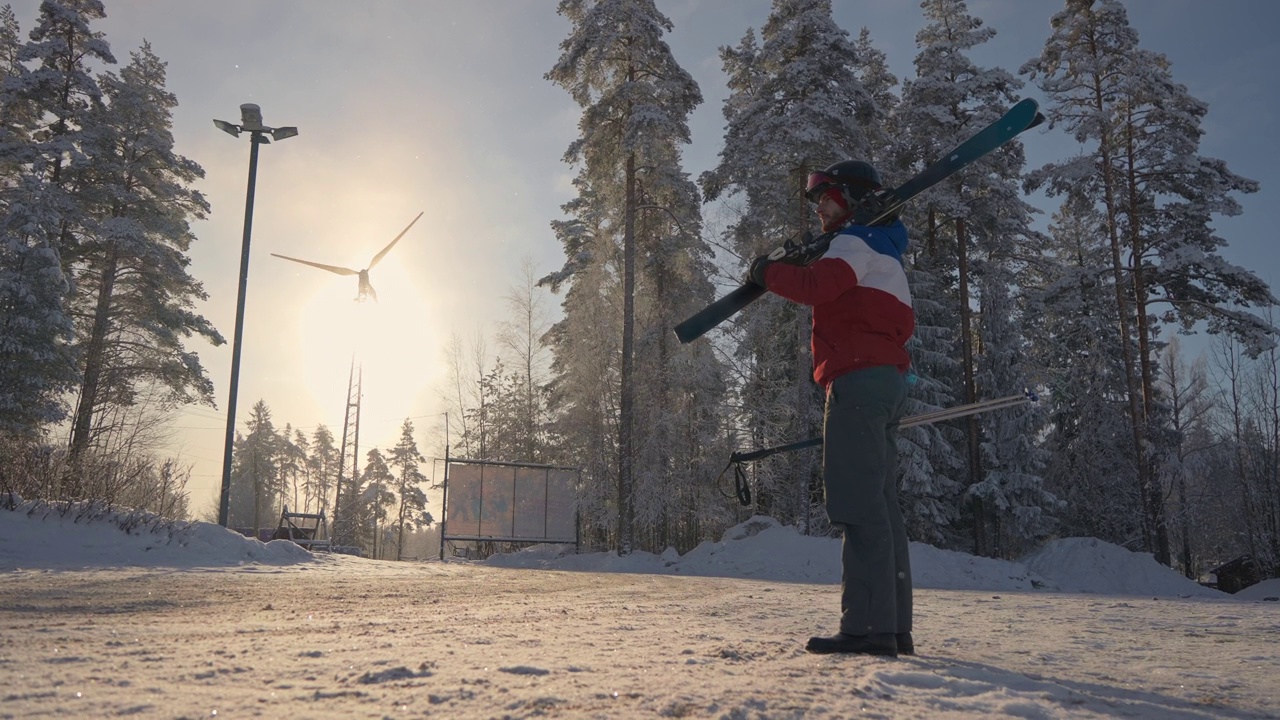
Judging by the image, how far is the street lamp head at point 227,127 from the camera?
13.2 meters

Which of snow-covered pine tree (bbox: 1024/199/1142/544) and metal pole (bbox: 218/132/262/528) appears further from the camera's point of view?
snow-covered pine tree (bbox: 1024/199/1142/544)

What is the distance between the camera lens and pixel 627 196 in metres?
21.6

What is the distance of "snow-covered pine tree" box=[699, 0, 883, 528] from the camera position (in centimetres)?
2005

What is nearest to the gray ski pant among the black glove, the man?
the man

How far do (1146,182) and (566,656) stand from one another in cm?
2583

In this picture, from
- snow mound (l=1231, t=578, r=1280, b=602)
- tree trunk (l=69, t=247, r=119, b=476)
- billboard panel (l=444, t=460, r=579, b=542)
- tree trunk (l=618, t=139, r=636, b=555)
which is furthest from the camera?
tree trunk (l=69, t=247, r=119, b=476)

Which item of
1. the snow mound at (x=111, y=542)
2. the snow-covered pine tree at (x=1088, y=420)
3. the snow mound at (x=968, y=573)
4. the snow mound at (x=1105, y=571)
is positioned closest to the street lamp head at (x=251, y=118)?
the snow mound at (x=111, y=542)

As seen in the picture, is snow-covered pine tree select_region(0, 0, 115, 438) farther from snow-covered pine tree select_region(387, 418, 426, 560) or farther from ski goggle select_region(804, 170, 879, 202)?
snow-covered pine tree select_region(387, 418, 426, 560)

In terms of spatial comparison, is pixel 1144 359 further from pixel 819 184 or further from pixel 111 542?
pixel 111 542

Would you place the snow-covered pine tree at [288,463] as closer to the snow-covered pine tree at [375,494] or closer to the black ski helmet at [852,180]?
the snow-covered pine tree at [375,494]

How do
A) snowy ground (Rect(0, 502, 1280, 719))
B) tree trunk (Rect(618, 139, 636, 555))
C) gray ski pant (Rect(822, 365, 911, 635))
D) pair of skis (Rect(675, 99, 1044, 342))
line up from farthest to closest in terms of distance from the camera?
tree trunk (Rect(618, 139, 636, 555)), pair of skis (Rect(675, 99, 1044, 342)), gray ski pant (Rect(822, 365, 911, 635)), snowy ground (Rect(0, 502, 1280, 719))

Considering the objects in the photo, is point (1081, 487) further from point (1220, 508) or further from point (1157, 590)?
point (1157, 590)

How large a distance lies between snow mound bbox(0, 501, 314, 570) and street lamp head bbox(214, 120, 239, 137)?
7.02 metres

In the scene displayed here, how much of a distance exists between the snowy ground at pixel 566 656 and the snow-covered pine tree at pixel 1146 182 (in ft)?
63.9
